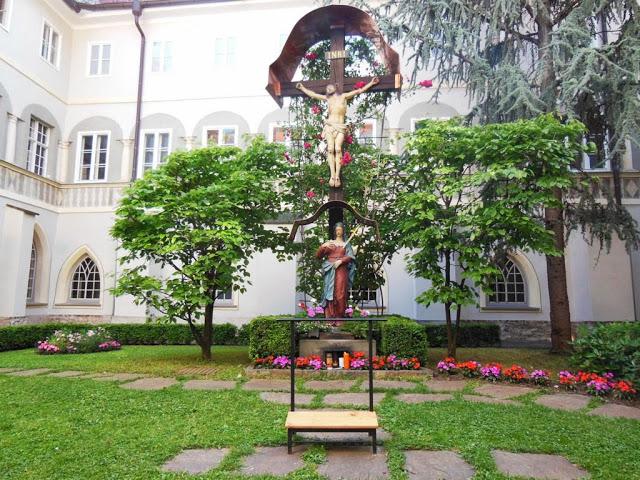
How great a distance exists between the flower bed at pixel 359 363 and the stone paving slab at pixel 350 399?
1.50m

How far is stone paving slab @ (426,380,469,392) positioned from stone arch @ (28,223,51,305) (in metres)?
15.3

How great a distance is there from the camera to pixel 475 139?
8.02 meters

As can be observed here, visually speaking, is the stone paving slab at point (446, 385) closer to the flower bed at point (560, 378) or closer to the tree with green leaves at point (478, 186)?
the flower bed at point (560, 378)

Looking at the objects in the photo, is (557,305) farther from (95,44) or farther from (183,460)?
(95,44)

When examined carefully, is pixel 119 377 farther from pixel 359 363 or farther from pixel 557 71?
pixel 557 71

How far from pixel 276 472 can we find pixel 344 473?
0.55 metres

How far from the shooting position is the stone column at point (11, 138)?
15.1 metres

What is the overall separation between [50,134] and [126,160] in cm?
300

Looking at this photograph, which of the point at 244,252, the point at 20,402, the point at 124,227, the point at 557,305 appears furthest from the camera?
the point at 557,305

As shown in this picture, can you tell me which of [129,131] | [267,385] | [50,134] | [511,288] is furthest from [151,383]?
[50,134]

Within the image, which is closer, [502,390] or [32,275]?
[502,390]

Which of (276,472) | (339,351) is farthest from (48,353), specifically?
(276,472)

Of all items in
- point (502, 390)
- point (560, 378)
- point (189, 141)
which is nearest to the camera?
point (502, 390)

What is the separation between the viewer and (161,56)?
1805cm
